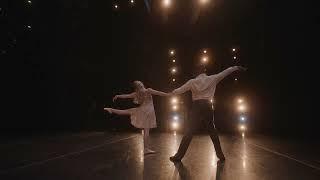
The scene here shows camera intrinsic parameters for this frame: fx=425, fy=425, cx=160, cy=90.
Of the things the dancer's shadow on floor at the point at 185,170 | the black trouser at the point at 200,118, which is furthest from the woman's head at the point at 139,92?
the dancer's shadow on floor at the point at 185,170

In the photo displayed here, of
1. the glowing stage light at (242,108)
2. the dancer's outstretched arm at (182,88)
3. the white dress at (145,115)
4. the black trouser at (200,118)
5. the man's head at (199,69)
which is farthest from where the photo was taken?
the glowing stage light at (242,108)

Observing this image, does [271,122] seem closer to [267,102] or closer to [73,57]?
[267,102]

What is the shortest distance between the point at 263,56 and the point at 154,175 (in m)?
25.6

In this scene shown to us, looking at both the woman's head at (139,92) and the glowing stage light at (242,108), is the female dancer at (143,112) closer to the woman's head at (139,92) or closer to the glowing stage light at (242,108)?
the woman's head at (139,92)

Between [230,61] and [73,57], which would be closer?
[73,57]

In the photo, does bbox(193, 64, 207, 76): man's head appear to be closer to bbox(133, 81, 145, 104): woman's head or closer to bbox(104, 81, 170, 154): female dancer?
bbox(104, 81, 170, 154): female dancer

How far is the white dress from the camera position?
12242 mm

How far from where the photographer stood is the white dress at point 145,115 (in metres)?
12.2

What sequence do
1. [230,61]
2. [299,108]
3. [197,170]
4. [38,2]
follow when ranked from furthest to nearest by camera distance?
[230,61], [38,2], [299,108], [197,170]

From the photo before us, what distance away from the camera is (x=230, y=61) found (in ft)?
152

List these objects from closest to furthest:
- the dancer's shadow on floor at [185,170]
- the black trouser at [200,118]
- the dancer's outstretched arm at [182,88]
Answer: the dancer's shadow on floor at [185,170], the black trouser at [200,118], the dancer's outstretched arm at [182,88]

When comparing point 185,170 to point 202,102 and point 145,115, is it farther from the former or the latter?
point 145,115

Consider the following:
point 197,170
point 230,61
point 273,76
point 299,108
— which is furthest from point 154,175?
point 230,61

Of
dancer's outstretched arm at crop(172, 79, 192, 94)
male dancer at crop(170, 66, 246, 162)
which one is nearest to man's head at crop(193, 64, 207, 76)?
male dancer at crop(170, 66, 246, 162)
